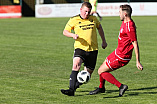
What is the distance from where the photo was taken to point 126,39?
24.9 ft

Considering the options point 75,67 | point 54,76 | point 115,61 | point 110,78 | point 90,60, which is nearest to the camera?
point 115,61

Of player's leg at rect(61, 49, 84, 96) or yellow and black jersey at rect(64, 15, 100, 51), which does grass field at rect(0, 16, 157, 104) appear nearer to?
player's leg at rect(61, 49, 84, 96)

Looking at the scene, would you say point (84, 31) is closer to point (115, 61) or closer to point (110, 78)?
point (115, 61)

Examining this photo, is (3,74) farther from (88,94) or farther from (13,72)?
(88,94)

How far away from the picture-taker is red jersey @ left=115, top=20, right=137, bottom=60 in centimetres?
743

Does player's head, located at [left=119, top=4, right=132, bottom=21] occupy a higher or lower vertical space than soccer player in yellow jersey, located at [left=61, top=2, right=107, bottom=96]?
higher

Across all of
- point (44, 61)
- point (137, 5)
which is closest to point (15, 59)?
point (44, 61)

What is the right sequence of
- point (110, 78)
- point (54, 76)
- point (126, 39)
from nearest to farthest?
1. point (126, 39)
2. point (110, 78)
3. point (54, 76)

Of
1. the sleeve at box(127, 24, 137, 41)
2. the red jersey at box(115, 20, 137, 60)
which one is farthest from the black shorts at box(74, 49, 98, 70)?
the sleeve at box(127, 24, 137, 41)

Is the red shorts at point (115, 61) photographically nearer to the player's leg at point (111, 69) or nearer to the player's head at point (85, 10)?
the player's leg at point (111, 69)

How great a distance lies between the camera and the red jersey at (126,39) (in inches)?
292

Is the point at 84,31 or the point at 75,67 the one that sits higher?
the point at 84,31

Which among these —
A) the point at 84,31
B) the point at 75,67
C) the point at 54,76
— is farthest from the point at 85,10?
the point at 54,76

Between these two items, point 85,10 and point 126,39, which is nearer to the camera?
point 126,39
